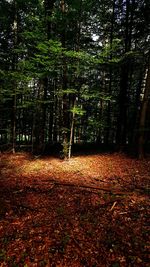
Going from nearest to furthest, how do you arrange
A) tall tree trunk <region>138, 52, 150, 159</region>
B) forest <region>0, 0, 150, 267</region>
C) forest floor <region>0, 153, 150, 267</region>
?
forest floor <region>0, 153, 150, 267</region> < forest <region>0, 0, 150, 267</region> < tall tree trunk <region>138, 52, 150, 159</region>

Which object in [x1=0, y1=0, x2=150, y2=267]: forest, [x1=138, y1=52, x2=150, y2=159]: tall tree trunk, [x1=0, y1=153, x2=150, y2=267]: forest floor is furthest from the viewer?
[x1=138, y1=52, x2=150, y2=159]: tall tree trunk

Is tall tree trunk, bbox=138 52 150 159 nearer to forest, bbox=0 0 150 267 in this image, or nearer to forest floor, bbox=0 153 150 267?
forest, bbox=0 0 150 267

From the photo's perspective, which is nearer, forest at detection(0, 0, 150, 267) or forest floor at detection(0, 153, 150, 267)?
forest floor at detection(0, 153, 150, 267)

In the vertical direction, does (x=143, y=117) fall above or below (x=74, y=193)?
above

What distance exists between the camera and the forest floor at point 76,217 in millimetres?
5367

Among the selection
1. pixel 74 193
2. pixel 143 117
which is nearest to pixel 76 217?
pixel 74 193

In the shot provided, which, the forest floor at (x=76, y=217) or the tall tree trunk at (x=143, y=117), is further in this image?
the tall tree trunk at (x=143, y=117)

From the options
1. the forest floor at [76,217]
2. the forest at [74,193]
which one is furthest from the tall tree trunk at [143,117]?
the forest floor at [76,217]

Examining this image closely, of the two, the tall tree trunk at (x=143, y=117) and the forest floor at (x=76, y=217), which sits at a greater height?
the tall tree trunk at (x=143, y=117)

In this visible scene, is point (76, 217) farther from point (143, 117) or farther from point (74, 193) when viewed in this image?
point (143, 117)

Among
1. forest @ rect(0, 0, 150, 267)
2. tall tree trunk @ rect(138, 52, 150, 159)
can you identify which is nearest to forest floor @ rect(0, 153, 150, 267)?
forest @ rect(0, 0, 150, 267)

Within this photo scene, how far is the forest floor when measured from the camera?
5367 millimetres

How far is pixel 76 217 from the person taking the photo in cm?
711

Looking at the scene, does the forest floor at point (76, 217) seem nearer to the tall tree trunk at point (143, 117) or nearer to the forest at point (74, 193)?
the forest at point (74, 193)
